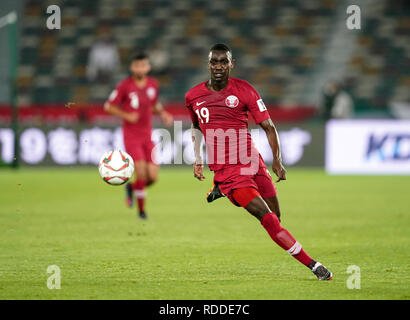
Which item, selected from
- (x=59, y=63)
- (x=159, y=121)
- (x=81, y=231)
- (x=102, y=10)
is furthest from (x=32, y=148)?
(x=81, y=231)

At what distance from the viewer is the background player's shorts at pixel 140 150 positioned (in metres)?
11.5

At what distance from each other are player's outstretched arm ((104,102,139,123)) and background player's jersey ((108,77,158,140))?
0.45ft

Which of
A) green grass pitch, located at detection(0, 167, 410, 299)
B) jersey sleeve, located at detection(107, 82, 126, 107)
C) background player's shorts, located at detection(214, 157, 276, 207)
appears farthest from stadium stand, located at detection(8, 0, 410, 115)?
background player's shorts, located at detection(214, 157, 276, 207)

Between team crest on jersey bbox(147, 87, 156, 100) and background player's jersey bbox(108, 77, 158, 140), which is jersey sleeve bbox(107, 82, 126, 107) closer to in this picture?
background player's jersey bbox(108, 77, 158, 140)

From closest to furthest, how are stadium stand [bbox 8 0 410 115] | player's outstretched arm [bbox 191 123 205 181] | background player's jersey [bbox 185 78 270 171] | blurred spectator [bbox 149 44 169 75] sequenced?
1. background player's jersey [bbox 185 78 270 171]
2. player's outstretched arm [bbox 191 123 205 181]
3. blurred spectator [bbox 149 44 169 75]
4. stadium stand [bbox 8 0 410 115]

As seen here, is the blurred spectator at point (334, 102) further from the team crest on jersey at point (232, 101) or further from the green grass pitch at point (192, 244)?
the team crest on jersey at point (232, 101)

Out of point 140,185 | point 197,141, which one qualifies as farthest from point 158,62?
point 197,141

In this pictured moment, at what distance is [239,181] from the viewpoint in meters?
6.70

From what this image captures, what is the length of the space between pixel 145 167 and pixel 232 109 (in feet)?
16.0

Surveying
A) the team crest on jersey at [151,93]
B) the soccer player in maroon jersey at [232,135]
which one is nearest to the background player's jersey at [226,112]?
the soccer player in maroon jersey at [232,135]

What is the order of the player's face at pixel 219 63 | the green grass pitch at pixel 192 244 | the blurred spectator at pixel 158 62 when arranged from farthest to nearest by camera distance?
the blurred spectator at pixel 158 62 < the player's face at pixel 219 63 < the green grass pitch at pixel 192 244

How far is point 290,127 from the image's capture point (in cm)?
1909

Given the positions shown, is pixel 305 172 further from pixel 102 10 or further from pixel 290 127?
pixel 102 10

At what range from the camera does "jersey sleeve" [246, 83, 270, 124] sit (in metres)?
6.68
